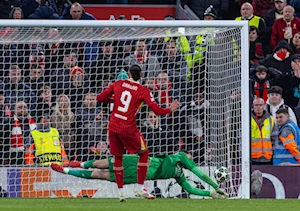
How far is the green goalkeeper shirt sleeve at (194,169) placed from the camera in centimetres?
1445

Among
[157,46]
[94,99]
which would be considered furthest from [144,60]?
[94,99]

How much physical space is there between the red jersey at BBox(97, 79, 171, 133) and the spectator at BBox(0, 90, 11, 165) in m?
2.94

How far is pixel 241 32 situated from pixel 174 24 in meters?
1.04

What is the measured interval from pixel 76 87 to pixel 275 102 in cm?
353

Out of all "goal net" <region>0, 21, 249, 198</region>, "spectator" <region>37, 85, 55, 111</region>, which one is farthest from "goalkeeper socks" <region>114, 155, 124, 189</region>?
"spectator" <region>37, 85, 55, 111</region>

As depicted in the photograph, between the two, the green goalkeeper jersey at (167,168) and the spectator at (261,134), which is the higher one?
the spectator at (261,134)

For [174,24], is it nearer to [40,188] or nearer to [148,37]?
[148,37]

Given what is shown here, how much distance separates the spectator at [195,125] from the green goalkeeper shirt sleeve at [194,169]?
0.84 meters

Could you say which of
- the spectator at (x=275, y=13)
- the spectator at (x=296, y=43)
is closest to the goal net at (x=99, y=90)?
the spectator at (x=296, y=43)

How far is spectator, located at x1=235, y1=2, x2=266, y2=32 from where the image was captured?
18.8 meters

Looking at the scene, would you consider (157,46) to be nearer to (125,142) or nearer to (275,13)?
(125,142)

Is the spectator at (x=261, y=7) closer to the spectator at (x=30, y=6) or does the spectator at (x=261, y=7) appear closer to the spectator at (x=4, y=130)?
the spectator at (x=30, y=6)

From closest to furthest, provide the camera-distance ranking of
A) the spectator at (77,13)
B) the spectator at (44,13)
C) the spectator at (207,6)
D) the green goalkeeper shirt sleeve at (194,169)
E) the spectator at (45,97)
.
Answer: the green goalkeeper shirt sleeve at (194,169) → the spectator at (45,97) → the spectator at (77,13) → the spectator at (44,13) → the spectator at (207,6)

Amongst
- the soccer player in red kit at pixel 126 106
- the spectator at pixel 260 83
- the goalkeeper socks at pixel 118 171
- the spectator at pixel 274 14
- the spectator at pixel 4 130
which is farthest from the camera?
the spectator at pixel 274 14
